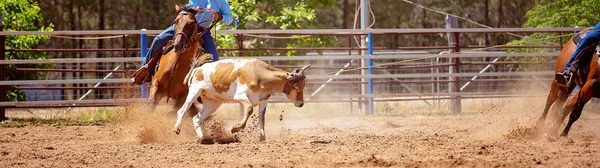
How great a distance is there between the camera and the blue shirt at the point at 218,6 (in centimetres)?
1020

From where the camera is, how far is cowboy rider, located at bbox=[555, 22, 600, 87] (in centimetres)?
896

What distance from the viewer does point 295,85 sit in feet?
28.9

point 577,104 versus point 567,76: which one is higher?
point 567,76

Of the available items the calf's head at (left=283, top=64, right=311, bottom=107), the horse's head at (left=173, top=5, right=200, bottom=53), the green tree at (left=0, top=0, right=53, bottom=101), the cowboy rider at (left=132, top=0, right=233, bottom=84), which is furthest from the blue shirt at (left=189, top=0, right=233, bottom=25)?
the green tree at (left=0, top=0, right=53, bottom=101)

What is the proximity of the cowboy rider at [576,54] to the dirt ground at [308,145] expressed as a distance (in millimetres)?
610

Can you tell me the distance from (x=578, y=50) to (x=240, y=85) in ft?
11.2

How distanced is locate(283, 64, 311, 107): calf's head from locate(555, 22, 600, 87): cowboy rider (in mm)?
2659

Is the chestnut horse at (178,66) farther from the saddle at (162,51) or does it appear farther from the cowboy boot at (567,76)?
the cowboy boot at (567,76)

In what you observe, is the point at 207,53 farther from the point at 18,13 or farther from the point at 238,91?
the point at 18,13

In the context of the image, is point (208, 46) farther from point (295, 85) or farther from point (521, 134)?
point (521, 134)

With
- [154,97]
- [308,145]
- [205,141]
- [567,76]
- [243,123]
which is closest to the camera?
[308,145]

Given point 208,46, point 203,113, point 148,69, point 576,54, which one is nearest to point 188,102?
point 203,113

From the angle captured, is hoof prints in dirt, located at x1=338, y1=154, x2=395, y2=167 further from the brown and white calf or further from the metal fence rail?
the metal fence rail

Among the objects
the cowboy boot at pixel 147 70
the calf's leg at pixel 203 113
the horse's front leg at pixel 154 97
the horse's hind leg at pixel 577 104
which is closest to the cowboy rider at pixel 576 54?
the horse's hind leg at pixel 577 104
